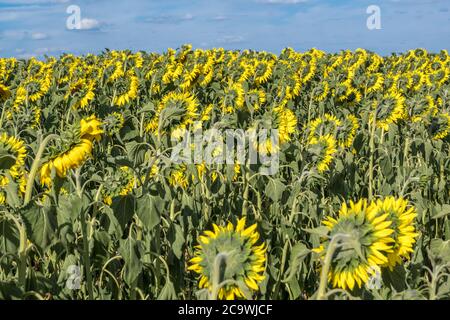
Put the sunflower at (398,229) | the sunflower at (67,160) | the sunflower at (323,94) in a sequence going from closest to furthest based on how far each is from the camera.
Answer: the sunflower at (398,229)
the sunflower at (67,160)
the sunflower at (323,94)

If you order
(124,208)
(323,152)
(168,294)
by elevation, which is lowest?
(168,294)

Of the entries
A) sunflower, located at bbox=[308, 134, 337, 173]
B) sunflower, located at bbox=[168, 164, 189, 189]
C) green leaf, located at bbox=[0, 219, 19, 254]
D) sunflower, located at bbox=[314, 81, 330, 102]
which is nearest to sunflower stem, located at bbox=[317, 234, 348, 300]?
green leaf, located at bbox=[0, 219, 19, 254]

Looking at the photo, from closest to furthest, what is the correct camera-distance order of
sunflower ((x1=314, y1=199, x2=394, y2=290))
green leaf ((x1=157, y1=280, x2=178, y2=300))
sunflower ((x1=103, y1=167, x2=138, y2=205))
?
sunflower ((x1=314, y1=199, x2=394, y2=290))
green leaf ((x1=157, y1=280, x2=178, y2=300))
sunflower ((x1=103, y1=167, x2=138, y2=205))

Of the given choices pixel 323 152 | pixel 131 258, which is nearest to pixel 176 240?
pixel 131 258

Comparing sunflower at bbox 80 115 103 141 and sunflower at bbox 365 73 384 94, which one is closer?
sunflower at bbox 80 115 103 141

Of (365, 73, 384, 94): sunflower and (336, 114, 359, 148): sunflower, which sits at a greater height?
(365, 73, 384, 94): sunflower

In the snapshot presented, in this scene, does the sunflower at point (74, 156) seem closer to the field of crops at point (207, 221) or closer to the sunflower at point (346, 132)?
the field of crops at point (207, 221)

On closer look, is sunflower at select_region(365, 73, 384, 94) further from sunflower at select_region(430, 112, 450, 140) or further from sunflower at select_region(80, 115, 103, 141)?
sunflower at select_region(80, 115, 103, 141)

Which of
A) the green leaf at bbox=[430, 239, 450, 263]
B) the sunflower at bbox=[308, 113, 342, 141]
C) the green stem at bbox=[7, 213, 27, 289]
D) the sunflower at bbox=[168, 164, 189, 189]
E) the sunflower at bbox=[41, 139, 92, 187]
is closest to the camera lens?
the green stem at bbox=[7, 213, 27, 289]

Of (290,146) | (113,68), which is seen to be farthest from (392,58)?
(290,146)

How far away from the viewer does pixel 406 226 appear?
220cm

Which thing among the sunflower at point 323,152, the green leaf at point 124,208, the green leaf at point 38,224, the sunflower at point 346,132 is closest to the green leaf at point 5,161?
the green leaf at point 38,224

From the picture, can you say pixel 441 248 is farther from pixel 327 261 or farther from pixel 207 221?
pixel 207 221
